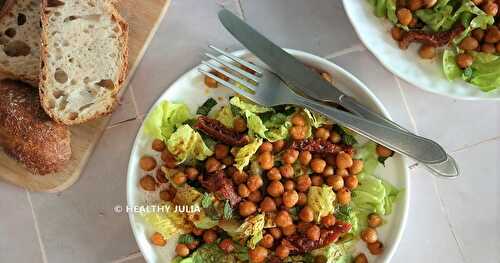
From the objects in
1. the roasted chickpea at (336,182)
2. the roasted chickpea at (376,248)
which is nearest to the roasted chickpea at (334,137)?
the roasted chickpea at (336,182)

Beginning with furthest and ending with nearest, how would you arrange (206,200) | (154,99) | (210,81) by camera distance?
(154,99), (210,81), (206,200)

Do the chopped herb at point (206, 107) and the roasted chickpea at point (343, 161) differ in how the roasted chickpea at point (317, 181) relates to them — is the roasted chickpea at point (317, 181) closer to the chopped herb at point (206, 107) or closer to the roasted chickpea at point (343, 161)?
the roasted chickpea at point (343, 161)

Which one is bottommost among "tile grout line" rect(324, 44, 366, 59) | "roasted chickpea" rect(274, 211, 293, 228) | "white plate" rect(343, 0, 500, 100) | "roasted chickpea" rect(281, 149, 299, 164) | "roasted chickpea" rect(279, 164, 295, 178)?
"roasted chickpea" rect(274, 211, 293, 228)

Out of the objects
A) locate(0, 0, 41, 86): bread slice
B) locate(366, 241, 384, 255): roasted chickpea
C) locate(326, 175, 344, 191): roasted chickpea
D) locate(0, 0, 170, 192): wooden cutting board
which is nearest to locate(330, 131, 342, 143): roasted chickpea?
locate(326, 175, 344, 191): roasted chickpea

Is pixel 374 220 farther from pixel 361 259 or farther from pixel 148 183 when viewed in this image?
pixel 148 183

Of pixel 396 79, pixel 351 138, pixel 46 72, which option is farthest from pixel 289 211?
pixel 46 72

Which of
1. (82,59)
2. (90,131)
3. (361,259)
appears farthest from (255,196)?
(82,59)

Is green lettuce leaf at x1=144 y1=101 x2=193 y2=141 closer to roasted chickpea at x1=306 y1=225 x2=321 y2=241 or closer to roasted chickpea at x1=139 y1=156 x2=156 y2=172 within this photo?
roasted chickpea at x1=139 y1=156 x2=156 y2=172
